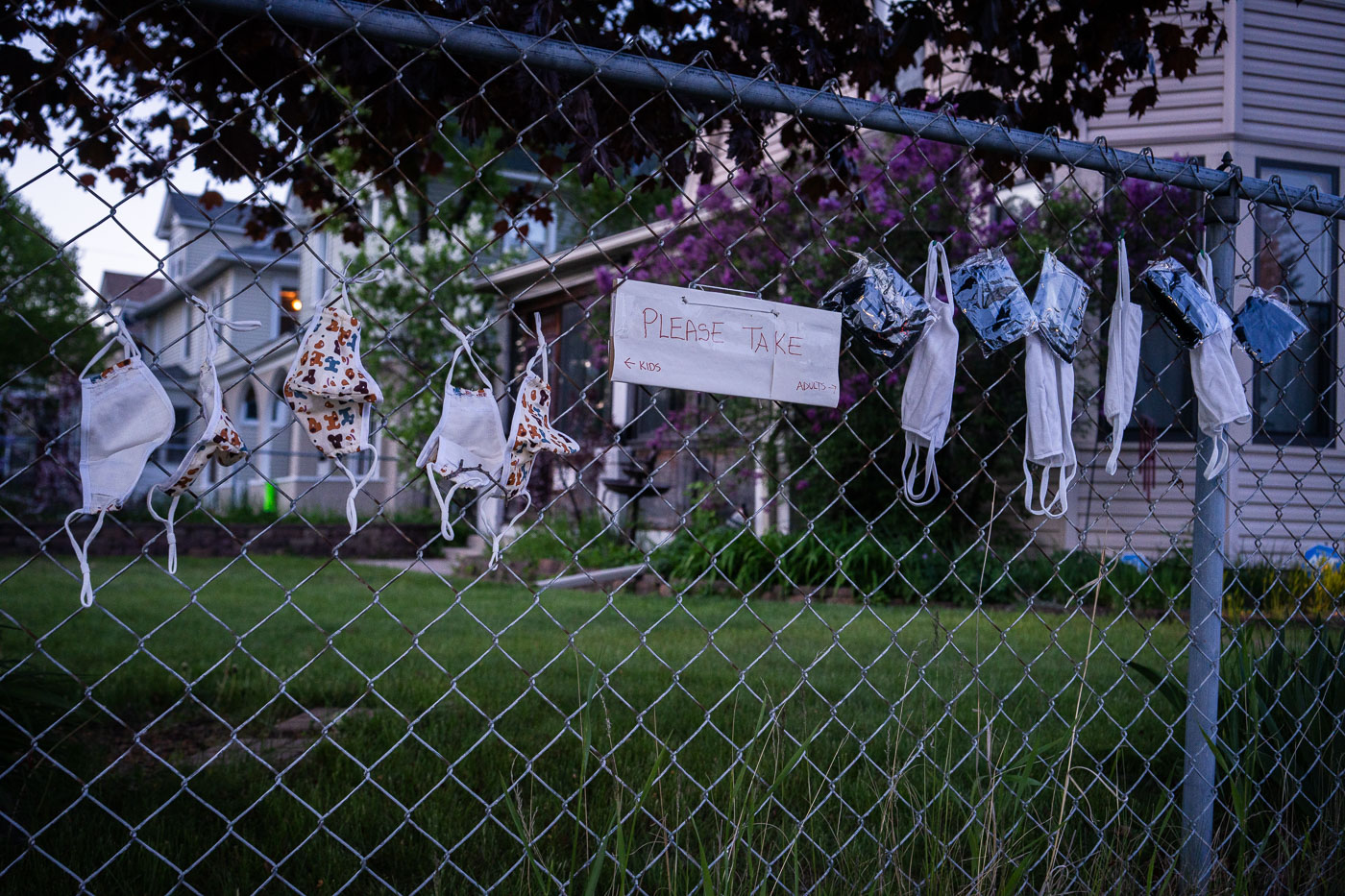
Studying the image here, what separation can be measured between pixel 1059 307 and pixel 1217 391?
21.9 inches

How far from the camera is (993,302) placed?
229 centimetres

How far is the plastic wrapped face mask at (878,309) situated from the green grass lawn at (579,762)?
69cm

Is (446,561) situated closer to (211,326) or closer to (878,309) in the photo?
(878,309)

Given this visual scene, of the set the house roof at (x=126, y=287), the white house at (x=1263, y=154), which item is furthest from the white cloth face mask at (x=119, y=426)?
the house roof at (x=126, y=287)

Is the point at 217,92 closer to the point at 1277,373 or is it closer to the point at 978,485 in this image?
the point at 978,485

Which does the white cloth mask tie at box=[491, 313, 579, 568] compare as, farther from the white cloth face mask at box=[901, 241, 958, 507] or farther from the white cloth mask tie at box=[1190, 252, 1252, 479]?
the white cloth mask tie at box=[1190, 252, 1252, 479]

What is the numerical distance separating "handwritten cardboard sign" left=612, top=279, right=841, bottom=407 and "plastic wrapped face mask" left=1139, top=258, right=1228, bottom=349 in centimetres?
98

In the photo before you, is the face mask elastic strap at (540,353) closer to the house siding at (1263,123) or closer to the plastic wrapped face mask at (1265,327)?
the plastic wrapped face mask at (1265,327)

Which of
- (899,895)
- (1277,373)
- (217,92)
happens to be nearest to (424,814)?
(899,895)

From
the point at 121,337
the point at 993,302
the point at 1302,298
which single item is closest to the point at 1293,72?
the point at 1302,298

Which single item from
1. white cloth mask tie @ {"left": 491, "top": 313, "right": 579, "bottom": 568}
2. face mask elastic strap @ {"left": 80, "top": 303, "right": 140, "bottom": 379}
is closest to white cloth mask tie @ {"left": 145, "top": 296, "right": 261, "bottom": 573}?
face mask elastic strap @ {"left": 80, "top": 303, "right": 140, "bottom": 379}

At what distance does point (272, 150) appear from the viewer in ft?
11.6

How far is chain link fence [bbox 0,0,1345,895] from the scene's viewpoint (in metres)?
2.04

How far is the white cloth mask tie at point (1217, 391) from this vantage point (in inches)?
98.7
